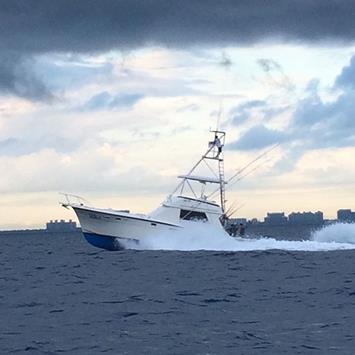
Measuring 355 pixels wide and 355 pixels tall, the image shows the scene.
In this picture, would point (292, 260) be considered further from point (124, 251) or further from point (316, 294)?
point (316, 294)

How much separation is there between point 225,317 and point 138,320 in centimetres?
276

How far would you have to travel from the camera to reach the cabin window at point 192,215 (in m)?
56.5

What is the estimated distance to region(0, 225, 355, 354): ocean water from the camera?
2406cm

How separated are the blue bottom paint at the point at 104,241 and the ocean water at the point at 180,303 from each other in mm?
672

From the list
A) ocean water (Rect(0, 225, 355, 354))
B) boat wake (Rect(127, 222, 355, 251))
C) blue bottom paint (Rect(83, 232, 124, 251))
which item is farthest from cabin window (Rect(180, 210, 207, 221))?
blue bottom paint (Rect(83, 232, 124, 251))

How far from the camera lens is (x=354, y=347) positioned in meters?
22.8

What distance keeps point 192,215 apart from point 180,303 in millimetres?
24237

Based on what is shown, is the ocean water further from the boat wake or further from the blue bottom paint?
the blue bottom paint

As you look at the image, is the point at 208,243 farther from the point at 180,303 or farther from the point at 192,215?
the point at 180,303

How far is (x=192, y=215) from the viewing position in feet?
186

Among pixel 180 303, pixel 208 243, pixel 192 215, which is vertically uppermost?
pixel 192 215

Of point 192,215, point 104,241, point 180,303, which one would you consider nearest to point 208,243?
point 192,215

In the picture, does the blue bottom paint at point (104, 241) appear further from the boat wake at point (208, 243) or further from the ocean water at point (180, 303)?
the boat wake at point (208, 243)

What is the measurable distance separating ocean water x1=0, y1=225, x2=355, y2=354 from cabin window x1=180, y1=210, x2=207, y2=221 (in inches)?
27.6
